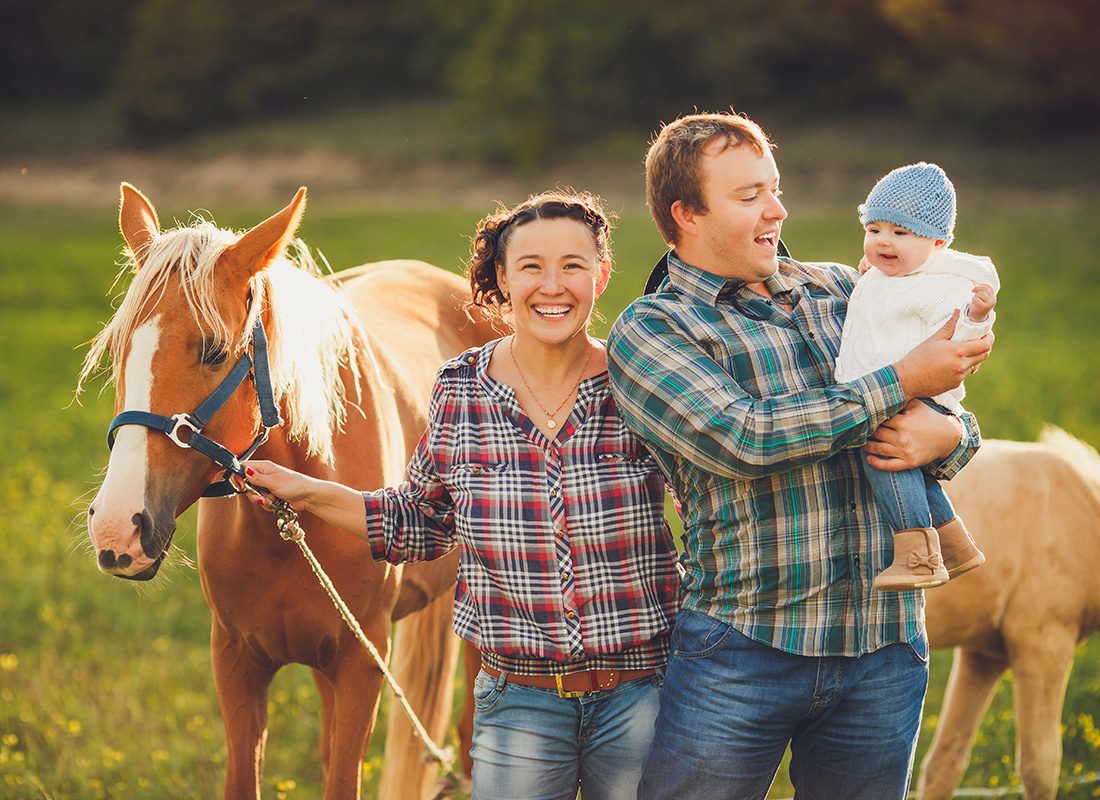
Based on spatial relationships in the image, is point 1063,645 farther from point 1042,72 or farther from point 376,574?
point 1042,72

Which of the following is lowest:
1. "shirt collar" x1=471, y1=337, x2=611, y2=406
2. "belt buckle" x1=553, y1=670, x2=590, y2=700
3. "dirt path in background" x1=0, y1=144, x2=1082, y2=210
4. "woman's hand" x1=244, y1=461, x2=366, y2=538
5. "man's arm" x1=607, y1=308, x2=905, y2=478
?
"belt buckle" x1=553, y1=670, x2=590, y2=700

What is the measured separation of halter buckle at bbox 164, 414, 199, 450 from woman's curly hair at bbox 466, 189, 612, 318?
763 mm

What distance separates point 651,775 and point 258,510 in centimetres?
138

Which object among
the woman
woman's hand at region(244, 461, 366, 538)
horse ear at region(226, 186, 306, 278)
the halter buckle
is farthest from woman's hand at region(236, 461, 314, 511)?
horse ear at region(226, 186, 306, 278)

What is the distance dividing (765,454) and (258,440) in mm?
1364

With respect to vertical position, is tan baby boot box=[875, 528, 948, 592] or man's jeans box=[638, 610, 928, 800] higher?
tan baby boot box=[875, 528, 948, 592]

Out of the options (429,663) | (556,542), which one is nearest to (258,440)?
(556,542)

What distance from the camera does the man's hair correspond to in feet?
8.34

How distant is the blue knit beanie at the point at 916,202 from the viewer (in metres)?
2.60

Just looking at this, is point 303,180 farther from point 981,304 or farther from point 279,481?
point 981,304

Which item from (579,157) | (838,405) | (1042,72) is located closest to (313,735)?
(838,405)

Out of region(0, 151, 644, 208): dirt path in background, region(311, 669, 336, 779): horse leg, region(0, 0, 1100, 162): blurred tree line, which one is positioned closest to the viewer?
region(311, 669, 336, 779): horse leg

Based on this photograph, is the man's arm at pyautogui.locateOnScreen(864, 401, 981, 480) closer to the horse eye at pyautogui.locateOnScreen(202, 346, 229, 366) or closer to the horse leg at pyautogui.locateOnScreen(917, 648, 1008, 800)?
the horse eye at pyautogui.locateOnScreen(202, 346, 229, 366)

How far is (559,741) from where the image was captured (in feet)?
8.54
